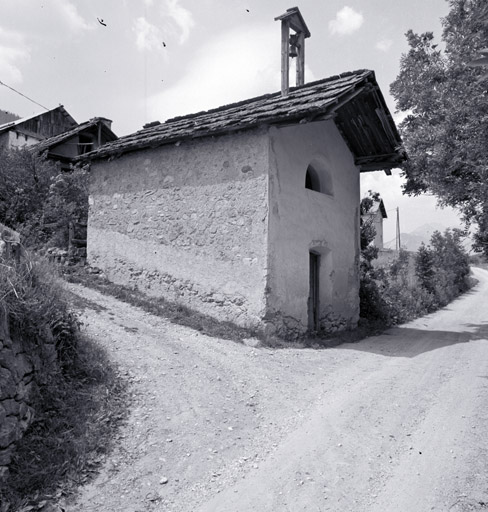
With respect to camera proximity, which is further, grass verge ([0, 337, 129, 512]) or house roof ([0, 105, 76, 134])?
house roof ([0, 105, 76, 134])

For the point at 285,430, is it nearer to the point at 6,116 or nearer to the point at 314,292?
the point at 314,292

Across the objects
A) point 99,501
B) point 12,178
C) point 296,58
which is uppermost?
point 296,58

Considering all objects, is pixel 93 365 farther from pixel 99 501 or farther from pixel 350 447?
pixel 350 447

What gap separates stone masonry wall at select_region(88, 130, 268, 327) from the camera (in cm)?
804

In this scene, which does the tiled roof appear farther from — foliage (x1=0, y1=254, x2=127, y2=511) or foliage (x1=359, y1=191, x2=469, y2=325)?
foliage (x1=359, y1=191, x2=469, y2=325)

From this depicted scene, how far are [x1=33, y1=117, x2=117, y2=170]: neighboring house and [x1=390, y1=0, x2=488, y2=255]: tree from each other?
15773 mm

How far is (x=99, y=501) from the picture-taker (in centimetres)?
316

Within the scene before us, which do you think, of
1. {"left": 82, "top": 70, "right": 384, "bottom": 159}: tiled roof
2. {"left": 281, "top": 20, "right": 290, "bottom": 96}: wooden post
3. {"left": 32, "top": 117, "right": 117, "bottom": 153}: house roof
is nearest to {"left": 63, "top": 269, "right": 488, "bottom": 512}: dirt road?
{"left": 82, "top": 70, "right": 384, "bottom": 159}: tiled roof

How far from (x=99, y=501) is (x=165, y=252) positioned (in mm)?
6532

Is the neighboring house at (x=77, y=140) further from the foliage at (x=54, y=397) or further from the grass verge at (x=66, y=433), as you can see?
the grass verge at (x=66, y=433)

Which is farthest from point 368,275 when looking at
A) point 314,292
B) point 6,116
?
point 6,116

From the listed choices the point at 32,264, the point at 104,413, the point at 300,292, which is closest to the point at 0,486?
the point at 104,413

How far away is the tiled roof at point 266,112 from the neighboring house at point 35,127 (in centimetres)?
1479

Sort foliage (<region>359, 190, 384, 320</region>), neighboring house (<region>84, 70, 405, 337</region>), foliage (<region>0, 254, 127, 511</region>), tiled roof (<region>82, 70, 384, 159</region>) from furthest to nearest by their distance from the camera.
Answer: foliage (<region>359, 190, 384, 320</region>) < neighboring house (<region>84, 70, 405, 337</region>) < tiled roof (<region>82, 70, 384, 159</region>) < foliage (<region>0, 254, 127, 511</region>)
